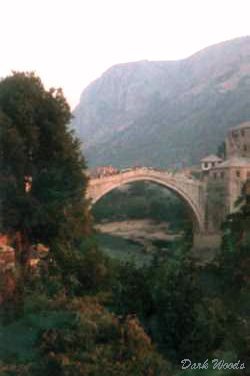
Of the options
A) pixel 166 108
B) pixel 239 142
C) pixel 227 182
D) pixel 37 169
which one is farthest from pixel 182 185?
pixel 166 108

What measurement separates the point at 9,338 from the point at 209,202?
38.4 metres

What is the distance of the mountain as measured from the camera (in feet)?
320

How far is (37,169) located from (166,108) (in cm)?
10675

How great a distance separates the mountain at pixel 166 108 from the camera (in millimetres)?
97688

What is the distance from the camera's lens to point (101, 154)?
4557 inches

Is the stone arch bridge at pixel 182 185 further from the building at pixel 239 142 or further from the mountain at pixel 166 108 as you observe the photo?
the mountain at pixel 166 108

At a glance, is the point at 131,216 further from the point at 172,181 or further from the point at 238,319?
the point at 238,319

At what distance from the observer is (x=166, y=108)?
5044 inches

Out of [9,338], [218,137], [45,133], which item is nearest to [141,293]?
[9,338]

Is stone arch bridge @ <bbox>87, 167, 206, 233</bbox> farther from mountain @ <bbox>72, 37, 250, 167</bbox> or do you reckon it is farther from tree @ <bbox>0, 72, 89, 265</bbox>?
mountain @ <bbox>72, 37, 250, 167</bbox>

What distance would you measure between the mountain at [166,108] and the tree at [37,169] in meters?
62.2

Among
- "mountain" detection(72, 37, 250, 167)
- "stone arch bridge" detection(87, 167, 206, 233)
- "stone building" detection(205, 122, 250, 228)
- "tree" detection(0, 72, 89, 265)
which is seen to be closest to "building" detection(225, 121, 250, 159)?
"stone building" detection(205, 122, 250, 228)

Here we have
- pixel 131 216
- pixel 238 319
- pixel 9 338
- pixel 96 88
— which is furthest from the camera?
pixel 96 88

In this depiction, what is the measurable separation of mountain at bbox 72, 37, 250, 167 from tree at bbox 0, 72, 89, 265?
204ft
